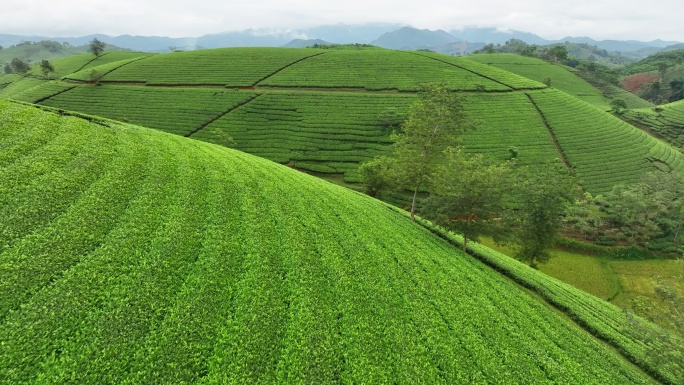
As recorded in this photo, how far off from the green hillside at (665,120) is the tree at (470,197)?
77148 millimetres

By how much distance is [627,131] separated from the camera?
6284cm

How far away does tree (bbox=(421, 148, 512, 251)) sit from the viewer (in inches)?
810

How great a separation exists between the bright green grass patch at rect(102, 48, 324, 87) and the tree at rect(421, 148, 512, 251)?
6510 centimetres

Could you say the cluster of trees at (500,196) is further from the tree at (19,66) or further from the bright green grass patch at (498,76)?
the tree at (19,66)

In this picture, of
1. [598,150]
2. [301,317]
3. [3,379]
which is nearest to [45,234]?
[3,379]

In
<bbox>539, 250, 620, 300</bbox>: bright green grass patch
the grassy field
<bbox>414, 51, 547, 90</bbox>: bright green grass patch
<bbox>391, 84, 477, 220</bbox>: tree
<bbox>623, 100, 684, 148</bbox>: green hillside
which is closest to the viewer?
<bbox>391, 84, 477, 220</bbox>: tree

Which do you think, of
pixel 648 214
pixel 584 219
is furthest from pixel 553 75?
pixel 584 219

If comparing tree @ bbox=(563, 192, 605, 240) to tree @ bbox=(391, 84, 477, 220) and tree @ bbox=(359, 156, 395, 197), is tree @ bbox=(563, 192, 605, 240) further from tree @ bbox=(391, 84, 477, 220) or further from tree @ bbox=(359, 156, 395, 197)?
tree @ bbox=(359, 156, 395, 197)

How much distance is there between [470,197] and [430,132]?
7.71 meters

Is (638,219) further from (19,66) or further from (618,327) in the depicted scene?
(19,66)

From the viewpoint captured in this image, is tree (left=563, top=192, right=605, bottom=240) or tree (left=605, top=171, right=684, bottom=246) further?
tree (left=605, top=171, right=684, bottom=246)

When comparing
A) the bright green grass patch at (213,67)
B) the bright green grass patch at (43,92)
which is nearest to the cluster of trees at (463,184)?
the bright green grass patch at (213,67)

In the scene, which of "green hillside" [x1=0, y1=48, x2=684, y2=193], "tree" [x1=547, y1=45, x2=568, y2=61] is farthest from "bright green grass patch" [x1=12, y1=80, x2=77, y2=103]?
"tree" [x1=547, y1=45, x2=568, y2=61]

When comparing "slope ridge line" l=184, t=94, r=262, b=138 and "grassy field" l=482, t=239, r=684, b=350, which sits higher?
"slope ridge line" l=184, t=94, r=262, b=138
